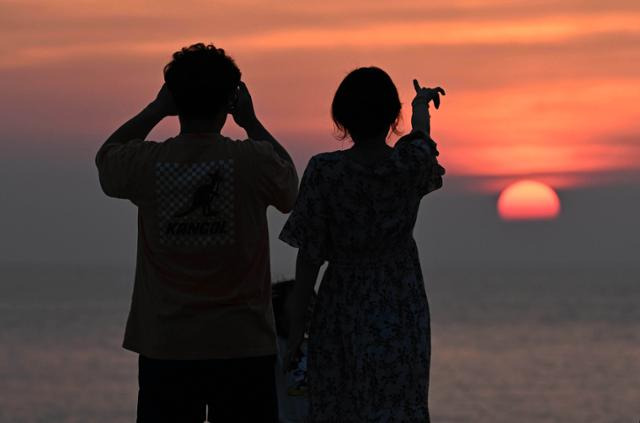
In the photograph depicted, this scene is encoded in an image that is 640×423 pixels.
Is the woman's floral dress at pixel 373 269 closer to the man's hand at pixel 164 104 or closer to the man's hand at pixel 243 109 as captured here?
the man's hand at pixel 243 109

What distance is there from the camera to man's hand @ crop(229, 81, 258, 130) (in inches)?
206

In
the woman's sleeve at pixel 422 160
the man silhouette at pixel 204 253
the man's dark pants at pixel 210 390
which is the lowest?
the man's dark pants at pixel 210 390

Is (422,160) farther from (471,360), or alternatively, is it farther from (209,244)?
(471,360)

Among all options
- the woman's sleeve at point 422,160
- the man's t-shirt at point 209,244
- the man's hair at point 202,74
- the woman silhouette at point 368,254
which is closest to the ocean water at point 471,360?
the woman silhouette at point 368,254

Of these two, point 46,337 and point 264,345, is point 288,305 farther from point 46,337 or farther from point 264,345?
point 46,337

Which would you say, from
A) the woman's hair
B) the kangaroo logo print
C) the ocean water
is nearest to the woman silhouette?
the woman's hair

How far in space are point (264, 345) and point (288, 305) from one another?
162 cm

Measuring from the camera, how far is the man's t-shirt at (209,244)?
5.10 metres

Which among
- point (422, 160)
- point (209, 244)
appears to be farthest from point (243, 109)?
point (422, 160)

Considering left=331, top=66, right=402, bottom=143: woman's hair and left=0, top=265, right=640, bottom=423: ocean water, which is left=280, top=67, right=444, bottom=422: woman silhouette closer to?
left=331, top=66, right=402, bottom=143: woman's hair

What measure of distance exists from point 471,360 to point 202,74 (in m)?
81.9

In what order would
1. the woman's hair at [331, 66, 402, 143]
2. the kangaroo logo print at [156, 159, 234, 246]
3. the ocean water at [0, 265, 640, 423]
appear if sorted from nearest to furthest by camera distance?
1. the kangaroo logo print at [156, 159, 234, 246]
2. the woman's hair at [331, 66, 402, 143]
3. the ocean water at [0, 265, 640, 423]

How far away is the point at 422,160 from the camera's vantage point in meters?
5.62

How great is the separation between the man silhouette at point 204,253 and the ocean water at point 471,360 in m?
50.4
